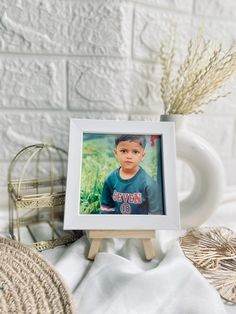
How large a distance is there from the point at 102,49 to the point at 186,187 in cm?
44

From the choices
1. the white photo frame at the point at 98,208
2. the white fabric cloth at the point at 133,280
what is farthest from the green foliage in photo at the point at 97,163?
the white fabric cloth at the point at 133,280

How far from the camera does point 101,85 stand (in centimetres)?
71

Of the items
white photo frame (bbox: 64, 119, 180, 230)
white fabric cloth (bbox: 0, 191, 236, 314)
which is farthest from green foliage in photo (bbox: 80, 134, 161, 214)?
white fabric cloth (bbox: 0, 191, 236, 314)

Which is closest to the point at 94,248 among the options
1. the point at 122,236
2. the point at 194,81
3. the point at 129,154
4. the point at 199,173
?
the point at 122,236

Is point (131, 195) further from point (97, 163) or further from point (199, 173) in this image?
point (199, 173)

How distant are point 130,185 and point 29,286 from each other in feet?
0.79

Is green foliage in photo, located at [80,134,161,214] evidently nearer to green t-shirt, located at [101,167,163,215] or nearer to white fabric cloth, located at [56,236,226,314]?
green t-shirt, located at [101,167,163,215]

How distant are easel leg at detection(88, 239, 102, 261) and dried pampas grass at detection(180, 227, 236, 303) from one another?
17 cm

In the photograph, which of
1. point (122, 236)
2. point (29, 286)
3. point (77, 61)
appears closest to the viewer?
point (29, 286)

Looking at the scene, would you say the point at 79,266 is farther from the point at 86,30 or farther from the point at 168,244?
the point at 86,30

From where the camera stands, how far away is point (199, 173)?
2.33 ft

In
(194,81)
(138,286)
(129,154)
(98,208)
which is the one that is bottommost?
(138,286)

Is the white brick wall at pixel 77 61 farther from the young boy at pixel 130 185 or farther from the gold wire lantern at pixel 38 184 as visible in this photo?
the young boy at pixel 130 185

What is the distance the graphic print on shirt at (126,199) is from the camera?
1.89ft
